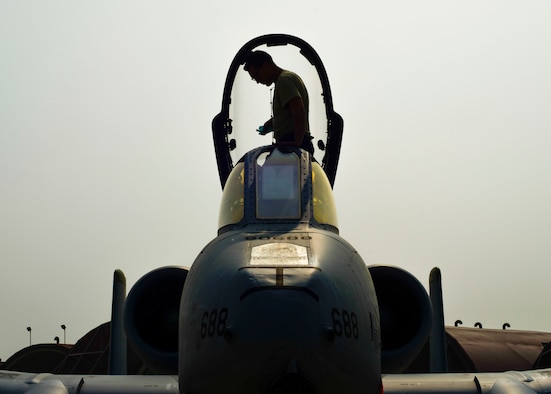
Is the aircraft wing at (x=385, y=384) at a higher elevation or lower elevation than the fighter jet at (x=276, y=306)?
lower

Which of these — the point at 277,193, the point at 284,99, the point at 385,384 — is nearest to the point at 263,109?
the point at 284,99

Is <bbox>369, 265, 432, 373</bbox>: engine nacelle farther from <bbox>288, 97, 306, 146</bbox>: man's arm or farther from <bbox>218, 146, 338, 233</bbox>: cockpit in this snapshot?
<bbox>288, 97, 306, 146</bbox>: man's arm

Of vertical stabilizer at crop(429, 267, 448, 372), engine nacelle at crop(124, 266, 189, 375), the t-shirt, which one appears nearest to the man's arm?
the t-shirt

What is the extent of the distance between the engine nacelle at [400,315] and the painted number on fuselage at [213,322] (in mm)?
2605

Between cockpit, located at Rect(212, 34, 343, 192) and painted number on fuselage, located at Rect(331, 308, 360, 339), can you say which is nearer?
painted number on fuselage, located at Rect(331, 308, 360, 339)

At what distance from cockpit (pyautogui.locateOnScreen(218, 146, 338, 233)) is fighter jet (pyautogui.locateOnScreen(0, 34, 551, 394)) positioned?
0.01m

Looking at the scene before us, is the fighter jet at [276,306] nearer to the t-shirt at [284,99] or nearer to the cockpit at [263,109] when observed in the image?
the cockpit at [263,109]

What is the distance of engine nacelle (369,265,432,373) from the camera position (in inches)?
301

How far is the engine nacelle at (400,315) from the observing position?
7648 mm

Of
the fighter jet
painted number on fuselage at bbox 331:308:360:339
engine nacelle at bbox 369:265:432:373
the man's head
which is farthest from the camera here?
the man's head

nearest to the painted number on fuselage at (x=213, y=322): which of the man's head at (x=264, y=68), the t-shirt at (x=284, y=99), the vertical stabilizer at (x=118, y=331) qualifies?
the t-shirt at (x=284, y=99)

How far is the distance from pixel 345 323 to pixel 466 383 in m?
3.12

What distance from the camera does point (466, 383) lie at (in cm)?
804

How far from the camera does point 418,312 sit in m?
7.80
